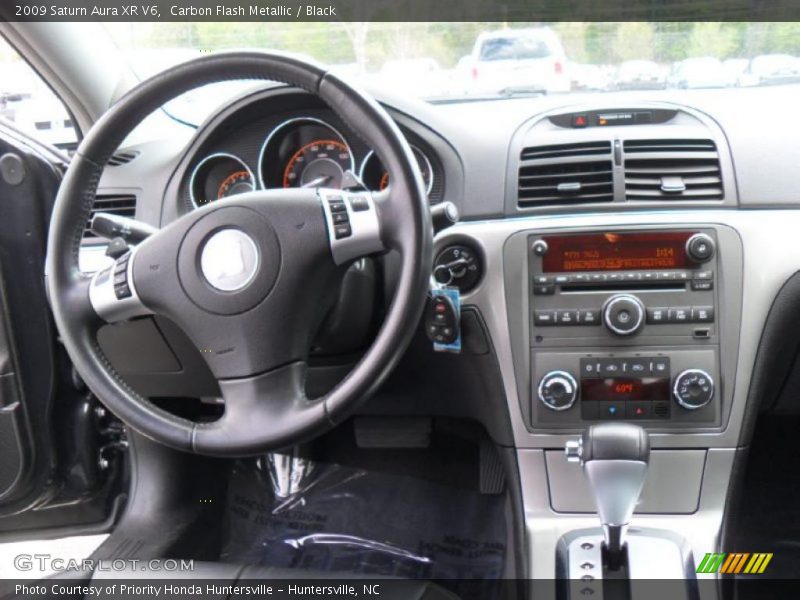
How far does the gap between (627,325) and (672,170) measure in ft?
1.06

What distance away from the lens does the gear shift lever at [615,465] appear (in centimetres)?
136

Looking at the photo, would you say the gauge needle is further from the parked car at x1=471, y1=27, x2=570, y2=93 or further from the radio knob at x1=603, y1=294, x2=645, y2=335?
the radio knob at x1=603, y1=294, x2=645, y2=335

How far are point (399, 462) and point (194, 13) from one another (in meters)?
1.21

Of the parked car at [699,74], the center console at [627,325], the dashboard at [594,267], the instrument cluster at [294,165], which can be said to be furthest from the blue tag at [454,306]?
the parked car at [699,74]

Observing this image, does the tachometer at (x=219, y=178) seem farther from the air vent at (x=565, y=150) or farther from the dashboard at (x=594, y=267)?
the air vent at (x=565, y=150)

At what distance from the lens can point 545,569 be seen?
160 centimetres

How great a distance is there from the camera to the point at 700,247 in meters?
1.52

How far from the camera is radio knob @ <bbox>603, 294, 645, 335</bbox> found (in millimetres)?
1524

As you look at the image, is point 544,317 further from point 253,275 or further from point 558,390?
→ point 253,275

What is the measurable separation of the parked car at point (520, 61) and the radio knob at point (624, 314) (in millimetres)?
560

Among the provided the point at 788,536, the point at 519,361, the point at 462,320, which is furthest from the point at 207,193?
the point at 788,536

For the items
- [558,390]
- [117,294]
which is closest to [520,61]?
[558,390]

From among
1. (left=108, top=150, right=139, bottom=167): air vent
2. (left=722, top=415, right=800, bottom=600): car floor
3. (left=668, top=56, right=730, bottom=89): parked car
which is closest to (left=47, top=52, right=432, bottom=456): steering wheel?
(left=108, top=150, right=139, bottom=167): air vent

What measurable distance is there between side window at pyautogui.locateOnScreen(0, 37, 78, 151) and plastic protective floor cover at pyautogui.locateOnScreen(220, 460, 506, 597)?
0.98 meters
